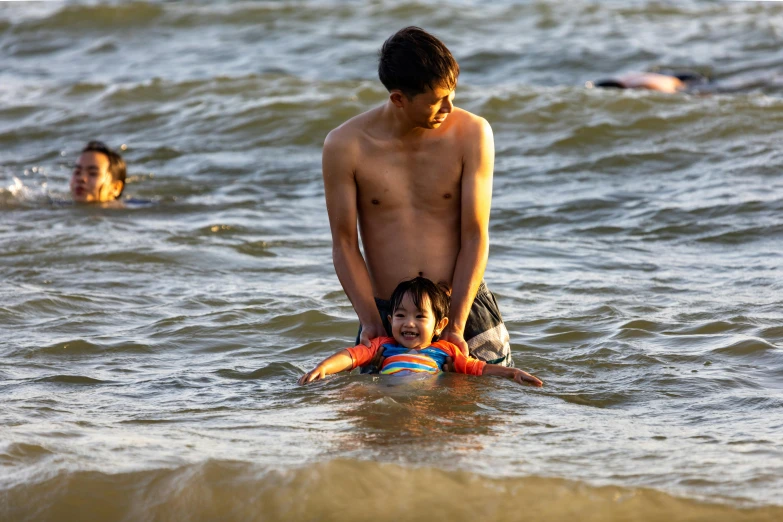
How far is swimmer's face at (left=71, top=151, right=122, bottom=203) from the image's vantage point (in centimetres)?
1039

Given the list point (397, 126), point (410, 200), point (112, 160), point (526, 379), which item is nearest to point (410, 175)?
point (410, 200)

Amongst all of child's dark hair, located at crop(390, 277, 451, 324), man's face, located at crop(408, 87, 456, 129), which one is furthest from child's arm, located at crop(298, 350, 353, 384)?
man's face, located at crop(408, 87, 456, 129)

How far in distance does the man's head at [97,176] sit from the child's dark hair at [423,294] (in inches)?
247

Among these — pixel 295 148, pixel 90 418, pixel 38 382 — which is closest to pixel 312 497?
pixel 90 418

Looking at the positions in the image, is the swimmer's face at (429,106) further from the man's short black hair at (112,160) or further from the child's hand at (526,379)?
the man's short black hair at (112,160)

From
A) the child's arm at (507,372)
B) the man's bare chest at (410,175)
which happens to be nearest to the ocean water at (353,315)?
the child's arm at (507,372)

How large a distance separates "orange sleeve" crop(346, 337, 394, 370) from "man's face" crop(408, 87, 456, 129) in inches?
39.0

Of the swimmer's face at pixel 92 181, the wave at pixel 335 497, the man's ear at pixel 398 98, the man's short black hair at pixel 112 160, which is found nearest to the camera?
the wave at pixel 335 497

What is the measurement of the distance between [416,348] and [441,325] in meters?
0.15

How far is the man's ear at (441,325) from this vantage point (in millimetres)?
4877

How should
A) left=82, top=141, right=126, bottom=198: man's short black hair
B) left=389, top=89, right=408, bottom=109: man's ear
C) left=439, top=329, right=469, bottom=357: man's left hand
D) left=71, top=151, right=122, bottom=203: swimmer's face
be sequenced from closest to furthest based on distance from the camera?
left=389, top=89, right=408, bottom=109: man's ear
left=439, top=329, right=469, bottom=357: man's left hand
left=71, top=151, right=122, bottom=203: swimmer's face
left=82, top=141, right=126, bottom=198: man's short black hair

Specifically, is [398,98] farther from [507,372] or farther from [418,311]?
[507,372]

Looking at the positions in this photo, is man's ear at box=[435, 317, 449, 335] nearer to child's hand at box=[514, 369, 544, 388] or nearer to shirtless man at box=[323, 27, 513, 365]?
shirtless man at box=[323, 27, 513, 365]

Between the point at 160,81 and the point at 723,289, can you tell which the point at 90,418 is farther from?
the point at 160,81
